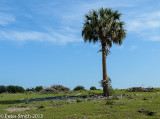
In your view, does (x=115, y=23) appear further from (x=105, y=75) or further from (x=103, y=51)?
(x=105, y=75)

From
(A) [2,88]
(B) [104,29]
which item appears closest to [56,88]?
(A) [2,88]

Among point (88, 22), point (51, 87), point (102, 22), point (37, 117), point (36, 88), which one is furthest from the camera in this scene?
point (36, 88)

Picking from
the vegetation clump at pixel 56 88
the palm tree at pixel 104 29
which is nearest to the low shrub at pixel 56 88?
the vegetation clump at pixel 56 88

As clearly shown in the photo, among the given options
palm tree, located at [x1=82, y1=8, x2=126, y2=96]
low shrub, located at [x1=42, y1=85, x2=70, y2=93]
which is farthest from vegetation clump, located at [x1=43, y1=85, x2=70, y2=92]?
palm tree, located at [x1=82, y1=8, x2=126, y2=96]

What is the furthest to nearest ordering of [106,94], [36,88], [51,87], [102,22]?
1. [36,88]
2. [51,87]
3. [102,22]
4. [106,94]

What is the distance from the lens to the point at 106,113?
45.5ft

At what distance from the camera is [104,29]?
31766 mm

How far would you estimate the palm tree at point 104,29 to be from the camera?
32344 mm

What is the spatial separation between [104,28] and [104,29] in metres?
0.16

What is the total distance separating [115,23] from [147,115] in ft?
72.2

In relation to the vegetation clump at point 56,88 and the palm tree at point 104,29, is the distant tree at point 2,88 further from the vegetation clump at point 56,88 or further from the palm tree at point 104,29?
the palm tree at point 104,29

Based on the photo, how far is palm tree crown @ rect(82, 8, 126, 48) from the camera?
3234 cm

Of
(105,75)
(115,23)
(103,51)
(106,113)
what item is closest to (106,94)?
(105,75)

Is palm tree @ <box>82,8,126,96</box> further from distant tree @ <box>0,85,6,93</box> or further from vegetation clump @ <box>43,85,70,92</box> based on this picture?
distant tree @ <box>0,85,6,93</box>
